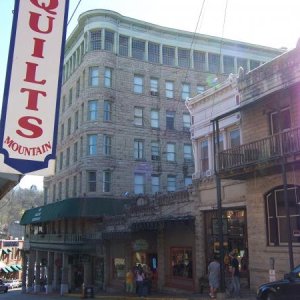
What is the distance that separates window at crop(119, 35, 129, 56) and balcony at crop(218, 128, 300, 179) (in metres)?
24.7

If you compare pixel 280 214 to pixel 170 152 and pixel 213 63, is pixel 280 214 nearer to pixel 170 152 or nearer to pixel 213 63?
pixel 170 152

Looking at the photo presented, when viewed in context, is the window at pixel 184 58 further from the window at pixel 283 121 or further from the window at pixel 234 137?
the window at pixel 283 121

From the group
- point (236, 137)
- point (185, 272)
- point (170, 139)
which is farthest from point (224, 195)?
point (170, 139)

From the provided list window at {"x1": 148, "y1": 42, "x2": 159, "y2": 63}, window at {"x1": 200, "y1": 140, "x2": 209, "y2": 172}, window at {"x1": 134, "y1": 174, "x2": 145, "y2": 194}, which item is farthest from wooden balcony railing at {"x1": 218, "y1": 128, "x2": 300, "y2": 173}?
window at {"x1": 148, "y1": 42, "x2": 159, "y2": 63}

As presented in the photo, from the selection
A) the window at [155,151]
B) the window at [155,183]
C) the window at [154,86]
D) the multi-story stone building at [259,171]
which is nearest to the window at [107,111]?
the window at [154,86]

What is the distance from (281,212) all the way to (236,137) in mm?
5178

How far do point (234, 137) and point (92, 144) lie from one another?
63.1 feet

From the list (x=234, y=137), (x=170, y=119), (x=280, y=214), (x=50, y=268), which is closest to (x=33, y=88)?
(x=280, y=214)

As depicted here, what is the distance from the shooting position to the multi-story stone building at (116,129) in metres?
38.7

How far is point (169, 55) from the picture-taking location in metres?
45.5

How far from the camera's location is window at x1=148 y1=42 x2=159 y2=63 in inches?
1756

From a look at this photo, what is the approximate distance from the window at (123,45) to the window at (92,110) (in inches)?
218

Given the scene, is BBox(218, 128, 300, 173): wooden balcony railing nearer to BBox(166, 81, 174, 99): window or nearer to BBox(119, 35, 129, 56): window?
BBox(166, 81, 174, 99): window

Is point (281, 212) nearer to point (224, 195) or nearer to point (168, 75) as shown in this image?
point (224, 195)
